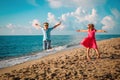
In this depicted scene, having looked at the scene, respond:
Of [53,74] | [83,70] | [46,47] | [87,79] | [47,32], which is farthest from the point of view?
[46,47]

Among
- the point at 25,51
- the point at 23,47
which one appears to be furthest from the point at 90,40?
the point at 23,47

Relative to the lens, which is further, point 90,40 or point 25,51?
point 25,51

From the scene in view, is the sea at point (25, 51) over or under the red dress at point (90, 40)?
under

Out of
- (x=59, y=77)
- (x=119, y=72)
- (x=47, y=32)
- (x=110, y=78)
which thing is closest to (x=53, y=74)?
(x=59, y=77)

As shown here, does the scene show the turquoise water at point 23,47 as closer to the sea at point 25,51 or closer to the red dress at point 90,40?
the sea at point 25,51

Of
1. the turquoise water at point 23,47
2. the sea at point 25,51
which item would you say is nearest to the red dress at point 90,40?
the sea at point 25,51

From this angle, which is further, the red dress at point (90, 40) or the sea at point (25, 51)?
the sea at point (25, 51)

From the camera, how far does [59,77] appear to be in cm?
594

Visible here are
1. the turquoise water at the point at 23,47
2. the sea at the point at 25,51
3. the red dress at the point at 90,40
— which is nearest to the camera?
the red dress at the point at 90,40

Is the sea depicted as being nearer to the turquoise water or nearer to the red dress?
the turquoise water

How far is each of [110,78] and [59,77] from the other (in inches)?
76.1

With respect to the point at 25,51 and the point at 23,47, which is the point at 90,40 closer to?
the point at 25,51

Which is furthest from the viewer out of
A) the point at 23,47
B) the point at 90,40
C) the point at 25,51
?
the point at 23,47

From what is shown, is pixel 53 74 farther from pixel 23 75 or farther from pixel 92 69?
pixel 92 69
